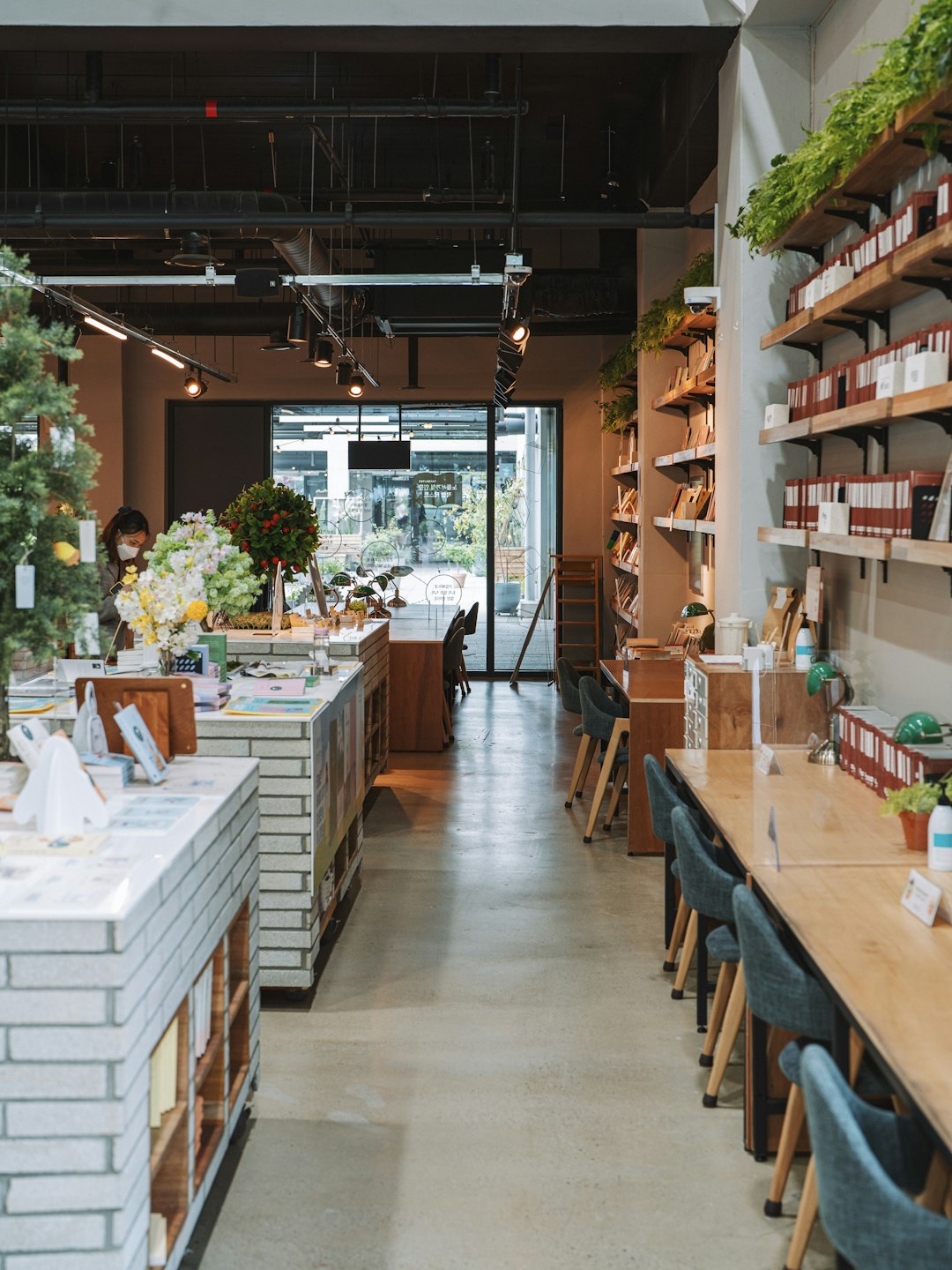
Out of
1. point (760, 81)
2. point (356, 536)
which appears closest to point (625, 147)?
point (760, 81)

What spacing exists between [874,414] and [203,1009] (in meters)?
2.73

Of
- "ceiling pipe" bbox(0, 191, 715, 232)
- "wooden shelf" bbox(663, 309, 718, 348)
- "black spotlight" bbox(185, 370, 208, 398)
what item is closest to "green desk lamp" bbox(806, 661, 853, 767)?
"wooden shelf" bbox(663, 309, 718, 348)

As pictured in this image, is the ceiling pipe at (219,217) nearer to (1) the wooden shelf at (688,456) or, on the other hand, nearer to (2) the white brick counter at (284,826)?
(1) the wooden shelf at (688,456)

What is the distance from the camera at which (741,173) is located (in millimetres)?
5934

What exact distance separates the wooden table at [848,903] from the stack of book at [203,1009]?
1410 mm

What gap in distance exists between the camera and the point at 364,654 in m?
7.38

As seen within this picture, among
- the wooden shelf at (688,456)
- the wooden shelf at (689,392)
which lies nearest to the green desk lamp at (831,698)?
the wooden shelf at (688,456)

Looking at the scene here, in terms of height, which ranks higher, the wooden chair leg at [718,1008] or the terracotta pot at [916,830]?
the terracotta pot at [916,830]

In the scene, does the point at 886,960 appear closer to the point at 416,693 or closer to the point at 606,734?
the point at 606,734

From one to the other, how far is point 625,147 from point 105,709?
25.9 ft

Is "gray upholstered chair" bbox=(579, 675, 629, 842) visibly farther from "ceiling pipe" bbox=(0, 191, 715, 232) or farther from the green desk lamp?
"ceiling pipe" bbox=(0, 191, 715, 232)

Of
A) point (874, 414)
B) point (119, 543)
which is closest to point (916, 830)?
point (874, 414)

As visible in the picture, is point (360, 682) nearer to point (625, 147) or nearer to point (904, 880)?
point (904, 880)

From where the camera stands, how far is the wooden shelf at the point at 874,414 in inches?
136
